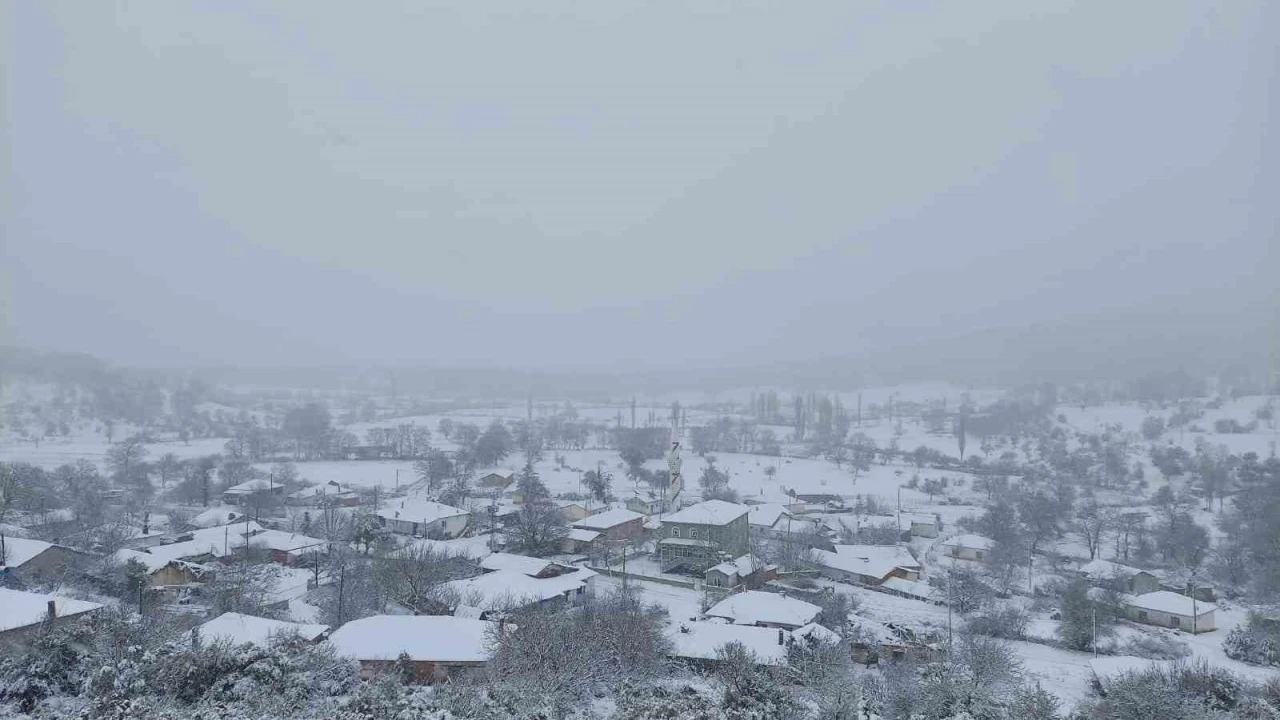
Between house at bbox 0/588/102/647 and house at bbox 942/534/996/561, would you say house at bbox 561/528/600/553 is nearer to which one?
house at bbox 942/534/996/561

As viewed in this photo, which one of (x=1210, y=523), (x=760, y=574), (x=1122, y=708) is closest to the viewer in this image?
(x=1122, y=708)

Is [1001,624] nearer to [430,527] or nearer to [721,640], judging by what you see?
[721,640]

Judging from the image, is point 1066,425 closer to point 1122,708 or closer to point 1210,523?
point 1210,523

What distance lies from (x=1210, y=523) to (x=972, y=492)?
38.8 feet

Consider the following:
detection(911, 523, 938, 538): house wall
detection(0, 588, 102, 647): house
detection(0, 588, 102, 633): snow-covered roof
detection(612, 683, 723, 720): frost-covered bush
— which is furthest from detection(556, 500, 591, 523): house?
detection(612, 683, 723, 720): frost-covered bush

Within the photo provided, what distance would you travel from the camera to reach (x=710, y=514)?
86.5 ft

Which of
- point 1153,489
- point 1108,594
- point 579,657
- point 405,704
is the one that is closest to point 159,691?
point 405,704

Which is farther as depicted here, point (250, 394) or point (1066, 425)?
point (250, 394)

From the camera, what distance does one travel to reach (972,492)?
4281 centimetres

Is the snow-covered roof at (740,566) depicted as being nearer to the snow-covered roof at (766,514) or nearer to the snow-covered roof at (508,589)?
the snow-covered roof at (508,589)

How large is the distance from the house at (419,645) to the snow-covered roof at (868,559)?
48.0 feet

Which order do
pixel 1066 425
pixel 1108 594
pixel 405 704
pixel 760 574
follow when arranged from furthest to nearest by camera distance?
pixel 1066 425 → pixel 760 574 → pixel 1108 594 → pixel 405 704

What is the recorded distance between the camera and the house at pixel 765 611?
17172mm

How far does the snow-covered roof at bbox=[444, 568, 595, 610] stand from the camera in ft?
58.6
